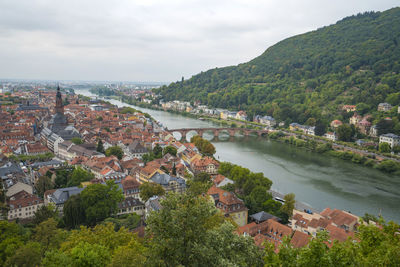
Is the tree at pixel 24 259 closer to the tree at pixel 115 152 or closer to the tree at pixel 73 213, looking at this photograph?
the tree at pixel 73 213

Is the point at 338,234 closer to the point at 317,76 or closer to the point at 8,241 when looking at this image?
the point at 8,241

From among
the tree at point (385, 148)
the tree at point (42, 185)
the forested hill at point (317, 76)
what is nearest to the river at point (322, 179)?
the tree at point (385, 148)

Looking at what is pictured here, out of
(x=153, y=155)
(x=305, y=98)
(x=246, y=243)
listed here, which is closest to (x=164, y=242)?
(x=246, y=243)

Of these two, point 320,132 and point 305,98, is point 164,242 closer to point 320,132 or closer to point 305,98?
point 320,132

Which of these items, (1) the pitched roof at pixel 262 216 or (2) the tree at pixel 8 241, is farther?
(1) the pitched roof at pixel 262 216

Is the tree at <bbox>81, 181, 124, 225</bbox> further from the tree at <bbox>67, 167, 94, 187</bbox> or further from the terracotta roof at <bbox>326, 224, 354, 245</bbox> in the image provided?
the terracotta roof at <bbox>326, 224, 354, 245</bbox>

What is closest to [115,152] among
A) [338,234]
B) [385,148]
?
[338,234]
